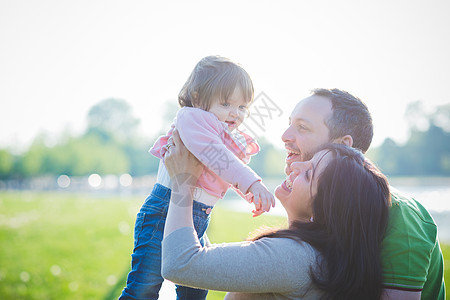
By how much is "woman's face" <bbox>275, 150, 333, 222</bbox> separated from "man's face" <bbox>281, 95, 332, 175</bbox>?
21.1 inches

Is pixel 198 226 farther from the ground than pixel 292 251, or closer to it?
closer to it

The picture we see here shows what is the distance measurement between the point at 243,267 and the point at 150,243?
0.90m

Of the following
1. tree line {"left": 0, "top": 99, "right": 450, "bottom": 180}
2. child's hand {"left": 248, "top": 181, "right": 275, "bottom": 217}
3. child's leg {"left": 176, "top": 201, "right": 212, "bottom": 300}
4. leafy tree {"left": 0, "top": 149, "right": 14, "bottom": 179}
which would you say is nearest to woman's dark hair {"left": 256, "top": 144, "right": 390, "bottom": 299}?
child's hand {"left": 248, "top": 181, "right": 275, "bottom": 217}

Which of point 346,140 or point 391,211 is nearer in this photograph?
point 391,211

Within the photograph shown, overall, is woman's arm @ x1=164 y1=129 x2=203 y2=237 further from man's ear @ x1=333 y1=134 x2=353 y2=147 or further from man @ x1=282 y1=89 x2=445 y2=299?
man's ear @ x1=333 y1=134 x2=353 y2=147

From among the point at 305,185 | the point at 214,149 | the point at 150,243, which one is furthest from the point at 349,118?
the point at 150,243

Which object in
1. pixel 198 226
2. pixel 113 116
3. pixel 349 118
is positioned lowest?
pixel 113 116

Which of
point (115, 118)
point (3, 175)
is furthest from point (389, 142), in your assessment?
point (3, 175)

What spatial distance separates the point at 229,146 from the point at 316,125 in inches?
29.0

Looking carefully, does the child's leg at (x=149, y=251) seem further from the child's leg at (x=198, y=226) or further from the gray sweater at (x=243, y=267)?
the gray sweater at (x=243, y=267)

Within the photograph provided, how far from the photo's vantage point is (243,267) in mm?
1575

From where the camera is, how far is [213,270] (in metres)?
1.57

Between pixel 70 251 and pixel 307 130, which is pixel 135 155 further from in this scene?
pixel 307 130

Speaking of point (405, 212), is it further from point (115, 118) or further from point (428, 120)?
point (115, 118)
